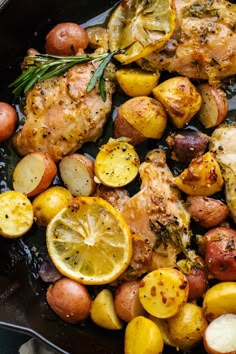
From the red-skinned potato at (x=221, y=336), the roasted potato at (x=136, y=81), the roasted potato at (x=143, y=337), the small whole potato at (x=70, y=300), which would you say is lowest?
the red-skinned potato at (x=221, y=336)

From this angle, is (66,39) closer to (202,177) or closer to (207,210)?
(202,177)

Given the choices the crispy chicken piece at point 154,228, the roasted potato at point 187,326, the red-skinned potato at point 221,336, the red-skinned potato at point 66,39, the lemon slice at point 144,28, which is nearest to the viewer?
the red-skinned potato at point 221,336

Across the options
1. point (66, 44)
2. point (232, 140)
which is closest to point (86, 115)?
point (66, 44)

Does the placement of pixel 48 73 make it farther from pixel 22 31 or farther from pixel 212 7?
pixel 212 7

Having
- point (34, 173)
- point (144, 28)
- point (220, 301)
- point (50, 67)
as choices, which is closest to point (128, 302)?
point (220, 301)

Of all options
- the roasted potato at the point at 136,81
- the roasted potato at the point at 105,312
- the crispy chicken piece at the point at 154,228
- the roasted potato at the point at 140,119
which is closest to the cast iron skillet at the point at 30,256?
the roasted potato at the point at 105,312

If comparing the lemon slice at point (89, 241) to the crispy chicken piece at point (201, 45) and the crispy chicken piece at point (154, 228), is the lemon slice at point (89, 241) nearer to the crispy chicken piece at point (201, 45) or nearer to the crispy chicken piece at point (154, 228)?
the crispy chicken piece at point (154, 228)

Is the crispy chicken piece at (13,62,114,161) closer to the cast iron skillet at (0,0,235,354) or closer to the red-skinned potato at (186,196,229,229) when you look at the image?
the cast iron skillet at (0,0,235,354)
